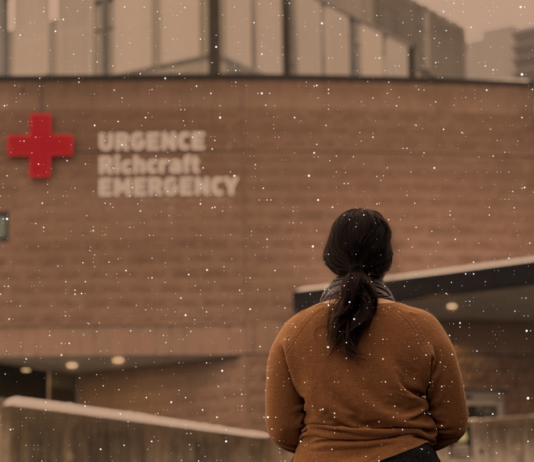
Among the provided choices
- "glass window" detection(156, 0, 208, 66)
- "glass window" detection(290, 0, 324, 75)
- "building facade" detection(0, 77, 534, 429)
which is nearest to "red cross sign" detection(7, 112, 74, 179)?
"building facade" detection(0, 77, 534, 429)

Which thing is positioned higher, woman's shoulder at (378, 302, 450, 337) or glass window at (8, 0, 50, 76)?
glass window at (8, 0, 50, 76)

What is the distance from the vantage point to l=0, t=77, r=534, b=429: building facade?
59.8ft

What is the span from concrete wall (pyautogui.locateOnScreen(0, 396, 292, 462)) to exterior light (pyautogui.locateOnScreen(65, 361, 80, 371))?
10190 mm

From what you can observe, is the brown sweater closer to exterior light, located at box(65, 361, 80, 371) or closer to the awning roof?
the awning roof

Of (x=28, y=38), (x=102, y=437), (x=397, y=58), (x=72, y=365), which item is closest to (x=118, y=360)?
(x=72, y=365)

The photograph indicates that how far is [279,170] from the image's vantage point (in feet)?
61.2

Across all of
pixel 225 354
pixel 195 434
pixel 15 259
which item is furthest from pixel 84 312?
pixel 195 434

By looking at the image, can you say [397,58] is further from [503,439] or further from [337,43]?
[503,439]

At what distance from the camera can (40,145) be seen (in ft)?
61.4

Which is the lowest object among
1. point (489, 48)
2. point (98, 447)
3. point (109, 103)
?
point (98, 447)

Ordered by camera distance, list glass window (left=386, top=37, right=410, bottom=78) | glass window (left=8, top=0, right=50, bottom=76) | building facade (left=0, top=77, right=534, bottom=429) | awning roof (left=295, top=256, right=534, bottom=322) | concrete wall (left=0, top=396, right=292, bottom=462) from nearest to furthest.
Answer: concrete wall (left=0, top=396, right=292, bottom=462), awning roof (left=295, top=256, right=534, bottom=322), building facade (left=0, top=77, right=534, bottom=429), glass window (left=8, top=0, right=50, bottom=76), glass window (left=386, top=37, right=410, bottom=78)

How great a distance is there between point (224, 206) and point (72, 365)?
18.7 feet

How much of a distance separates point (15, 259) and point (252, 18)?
8.24 metres

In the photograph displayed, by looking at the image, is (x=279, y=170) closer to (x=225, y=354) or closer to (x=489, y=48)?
(x=225, y=354)
